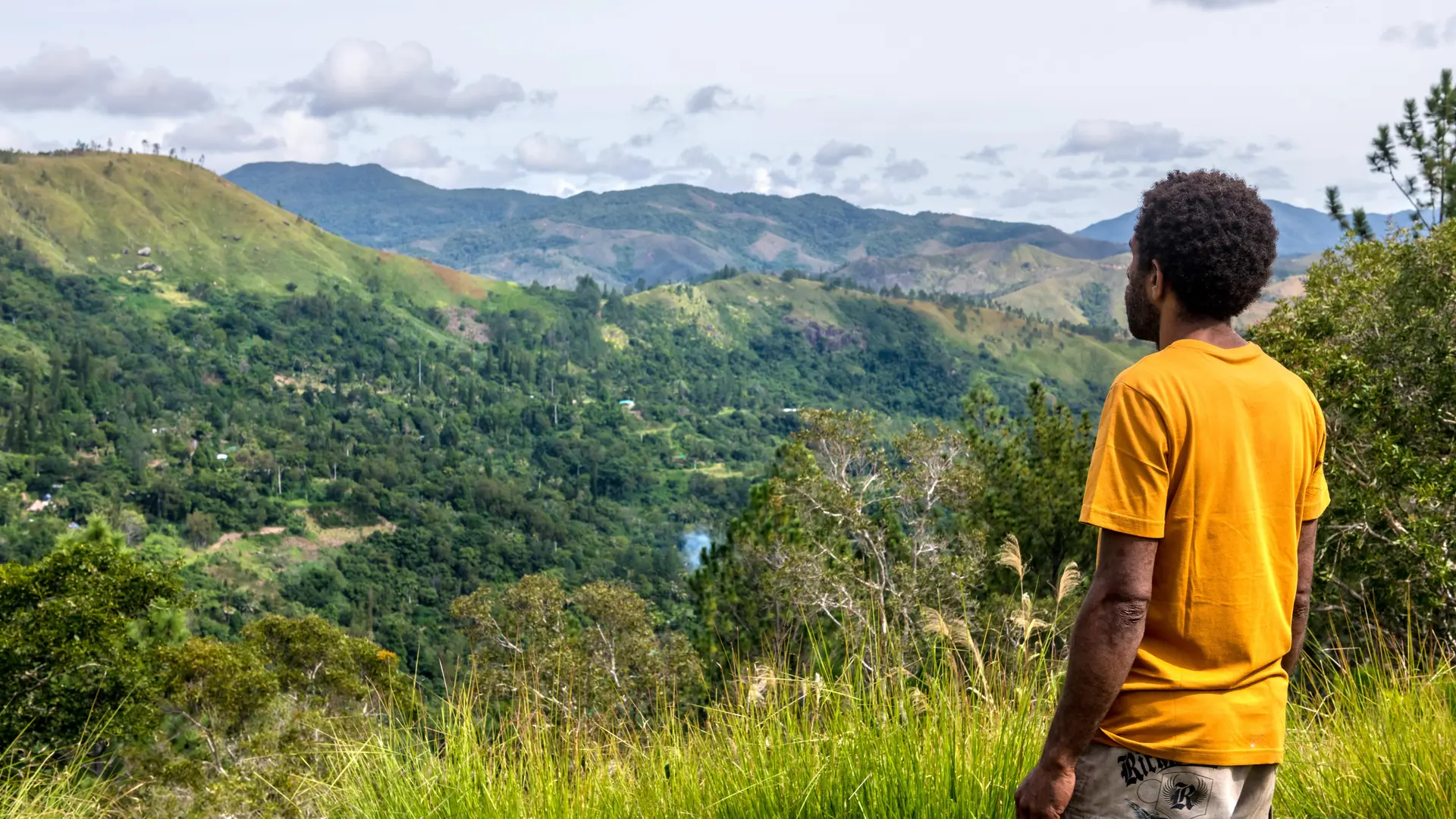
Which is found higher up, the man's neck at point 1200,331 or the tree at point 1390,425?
the man's neck at point 1200,331

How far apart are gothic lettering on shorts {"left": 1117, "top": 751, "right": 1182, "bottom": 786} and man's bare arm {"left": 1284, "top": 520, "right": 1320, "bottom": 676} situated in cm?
46

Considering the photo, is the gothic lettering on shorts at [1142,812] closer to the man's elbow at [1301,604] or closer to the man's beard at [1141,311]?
the man's elbow at [1301,604]

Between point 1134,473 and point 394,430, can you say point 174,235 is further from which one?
point 1134,473

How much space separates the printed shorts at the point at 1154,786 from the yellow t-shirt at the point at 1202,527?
29mm

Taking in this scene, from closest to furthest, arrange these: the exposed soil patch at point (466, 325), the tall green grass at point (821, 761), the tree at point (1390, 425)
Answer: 1. the tall green grass at point (821, 761)
2. the tree at point (1390, 425)
3. the exposed soil patch at point (466, 325)

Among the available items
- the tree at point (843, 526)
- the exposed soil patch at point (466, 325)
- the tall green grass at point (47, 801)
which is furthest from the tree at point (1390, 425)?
the exposed soil patch at point (466, 325)

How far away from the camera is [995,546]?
14.9m

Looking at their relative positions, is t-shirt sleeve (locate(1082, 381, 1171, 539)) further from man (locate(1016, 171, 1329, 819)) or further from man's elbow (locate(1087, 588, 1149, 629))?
man's elbow (locate(1087, 588, 1149, 629))

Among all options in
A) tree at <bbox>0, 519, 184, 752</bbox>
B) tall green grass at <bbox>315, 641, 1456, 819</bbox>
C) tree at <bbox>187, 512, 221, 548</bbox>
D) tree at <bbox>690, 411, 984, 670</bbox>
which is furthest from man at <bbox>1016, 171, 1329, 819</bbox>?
tree at <bbox>187, 512, 221, 548</bbox>

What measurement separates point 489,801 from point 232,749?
53.6 feet

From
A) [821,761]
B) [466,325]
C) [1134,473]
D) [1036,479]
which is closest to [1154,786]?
[1134,473]

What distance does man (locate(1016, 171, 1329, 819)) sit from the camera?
1896 millimetres

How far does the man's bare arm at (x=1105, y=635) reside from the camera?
1896mm

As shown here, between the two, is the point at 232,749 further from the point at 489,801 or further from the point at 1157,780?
the point at 1157,780
